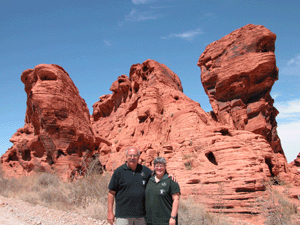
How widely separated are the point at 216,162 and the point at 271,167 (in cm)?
377

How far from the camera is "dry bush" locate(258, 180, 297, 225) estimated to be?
7172mm

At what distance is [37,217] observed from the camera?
22.4 ft

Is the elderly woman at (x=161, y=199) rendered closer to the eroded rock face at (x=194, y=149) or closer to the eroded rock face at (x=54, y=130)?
the eroded rock face at (x=194, y=149)

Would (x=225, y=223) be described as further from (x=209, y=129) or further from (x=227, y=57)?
(x=227, y=57)

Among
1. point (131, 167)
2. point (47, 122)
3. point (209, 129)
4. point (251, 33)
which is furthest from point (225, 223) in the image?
point (251, 33)

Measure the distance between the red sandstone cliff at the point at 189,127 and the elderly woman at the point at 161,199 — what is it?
5.60 m

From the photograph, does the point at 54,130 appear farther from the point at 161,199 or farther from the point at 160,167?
the point at 161,199

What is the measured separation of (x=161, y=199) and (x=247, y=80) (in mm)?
19207

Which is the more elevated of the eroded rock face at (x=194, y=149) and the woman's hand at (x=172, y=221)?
the eroded rock face at (x=194, y=149)

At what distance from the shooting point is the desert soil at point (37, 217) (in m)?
6.30

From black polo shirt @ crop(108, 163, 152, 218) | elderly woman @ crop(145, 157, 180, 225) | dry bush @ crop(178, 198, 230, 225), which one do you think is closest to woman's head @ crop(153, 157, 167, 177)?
elderly woman @ crop(145, 157, 180, 225)

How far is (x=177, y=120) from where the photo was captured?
48.4ft

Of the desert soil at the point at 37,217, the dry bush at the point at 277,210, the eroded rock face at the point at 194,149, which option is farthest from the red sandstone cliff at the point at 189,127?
the desert soil at the point at 37,217

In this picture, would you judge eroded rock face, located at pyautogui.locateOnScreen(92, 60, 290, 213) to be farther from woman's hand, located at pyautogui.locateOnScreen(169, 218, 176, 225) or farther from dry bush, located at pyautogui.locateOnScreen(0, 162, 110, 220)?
woman's hand, located at pyautogui.locateOnScreen(169, 218, 176, 225)
